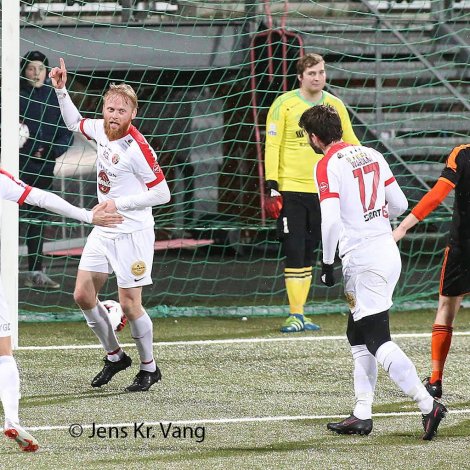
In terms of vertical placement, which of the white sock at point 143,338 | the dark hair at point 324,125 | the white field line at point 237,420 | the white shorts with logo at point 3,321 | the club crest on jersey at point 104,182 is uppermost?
the dark hair at point 324,125

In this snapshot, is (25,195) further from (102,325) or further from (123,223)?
(102,325)

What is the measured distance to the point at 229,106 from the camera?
10633mm

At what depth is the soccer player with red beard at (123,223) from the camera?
6.29 m

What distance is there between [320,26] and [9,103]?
4.45 meters

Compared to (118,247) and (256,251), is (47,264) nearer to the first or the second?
(256,251)

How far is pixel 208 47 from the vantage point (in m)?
10.3

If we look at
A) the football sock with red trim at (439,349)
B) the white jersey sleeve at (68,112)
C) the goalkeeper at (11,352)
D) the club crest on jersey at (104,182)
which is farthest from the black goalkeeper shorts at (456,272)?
the white jersey sleeve at (68,112)

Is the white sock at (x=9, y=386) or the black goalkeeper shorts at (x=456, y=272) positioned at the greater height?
the black goalkeeper shorts at (x=456, y=272)

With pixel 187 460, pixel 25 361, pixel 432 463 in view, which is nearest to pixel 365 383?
pixel 432 463

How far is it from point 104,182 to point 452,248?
6.21 ft

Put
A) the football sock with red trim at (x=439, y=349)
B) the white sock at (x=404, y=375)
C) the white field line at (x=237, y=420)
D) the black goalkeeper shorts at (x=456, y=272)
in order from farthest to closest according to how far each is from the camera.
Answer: the football sock with red trim at (x=439, y=349), the black goalkeeper shorts at (x=456, y=272), the white field line at (x=237, y=420), the white sock at (x=404, y=375)

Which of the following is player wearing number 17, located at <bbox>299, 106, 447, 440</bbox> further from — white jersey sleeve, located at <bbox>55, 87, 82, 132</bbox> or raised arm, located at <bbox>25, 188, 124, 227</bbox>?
white jersey sleeve, located at <bbox>55, 87, 82, 132</bbox>

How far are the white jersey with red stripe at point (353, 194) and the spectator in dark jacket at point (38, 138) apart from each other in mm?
4157

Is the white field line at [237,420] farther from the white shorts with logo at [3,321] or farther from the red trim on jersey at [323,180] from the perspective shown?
the red trim on jersey at [323,180]
